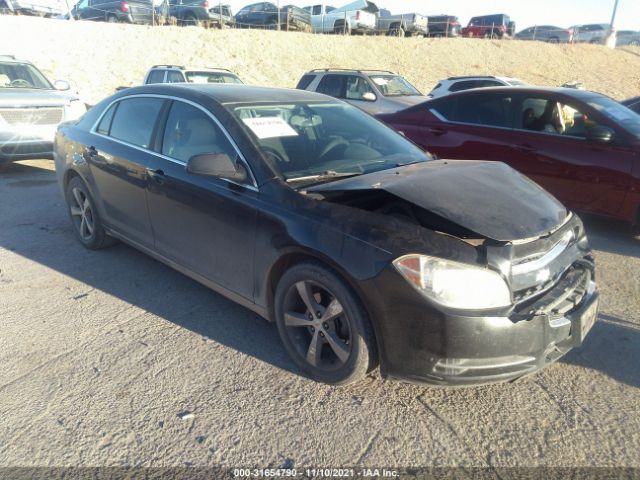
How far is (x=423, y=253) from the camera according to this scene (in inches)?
97.4

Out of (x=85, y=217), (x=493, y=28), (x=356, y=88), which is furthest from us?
(x=493, y=28)

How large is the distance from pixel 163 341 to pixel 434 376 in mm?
1839

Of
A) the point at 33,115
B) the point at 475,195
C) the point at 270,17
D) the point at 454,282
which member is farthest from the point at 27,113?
the point at 270,17

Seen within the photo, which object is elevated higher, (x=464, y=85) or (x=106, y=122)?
(x=106, y=122)

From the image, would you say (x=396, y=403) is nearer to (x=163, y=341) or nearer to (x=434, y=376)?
(x=434, y=376)

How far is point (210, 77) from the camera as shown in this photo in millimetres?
11266

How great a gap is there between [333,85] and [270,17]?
2179cm

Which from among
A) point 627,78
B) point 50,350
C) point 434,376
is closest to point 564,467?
point 434,376

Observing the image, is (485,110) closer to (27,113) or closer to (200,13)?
(27,113)

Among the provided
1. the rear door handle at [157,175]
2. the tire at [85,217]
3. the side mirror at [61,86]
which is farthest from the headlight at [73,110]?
the rear door handle at [157,175]

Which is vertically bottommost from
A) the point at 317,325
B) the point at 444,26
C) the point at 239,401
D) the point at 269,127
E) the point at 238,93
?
the point at 239,401

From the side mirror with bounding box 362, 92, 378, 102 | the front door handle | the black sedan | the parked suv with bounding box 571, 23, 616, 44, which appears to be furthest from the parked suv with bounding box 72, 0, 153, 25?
the parked suv with bounding box 571, 23, 616, 44

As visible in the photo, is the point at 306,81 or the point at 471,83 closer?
Answer: the point at 306,81

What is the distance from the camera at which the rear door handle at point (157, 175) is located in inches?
148
